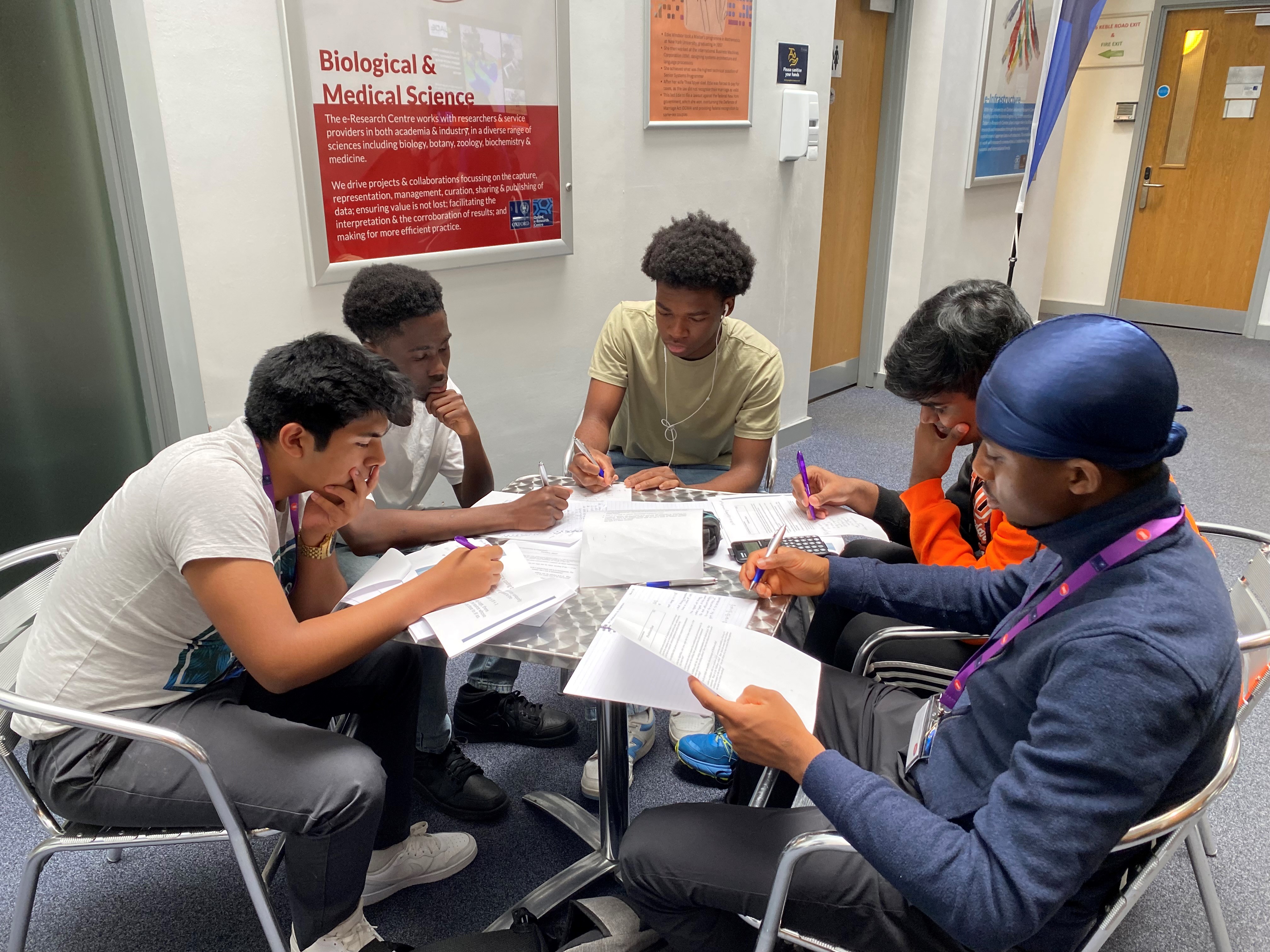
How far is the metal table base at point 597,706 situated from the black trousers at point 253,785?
30 centimetres

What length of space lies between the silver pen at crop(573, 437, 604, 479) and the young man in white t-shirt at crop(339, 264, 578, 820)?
0.47 ft

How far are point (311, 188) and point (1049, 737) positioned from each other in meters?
2.18

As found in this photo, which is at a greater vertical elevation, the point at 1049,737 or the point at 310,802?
the point at 1049,737

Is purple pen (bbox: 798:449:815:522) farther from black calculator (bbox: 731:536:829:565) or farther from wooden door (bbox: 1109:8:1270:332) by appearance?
wooden door (bbox: 1109:8:1270:332)

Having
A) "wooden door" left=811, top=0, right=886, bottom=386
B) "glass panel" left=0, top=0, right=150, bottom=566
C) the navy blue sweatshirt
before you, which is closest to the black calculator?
the navy blue sweatshirt

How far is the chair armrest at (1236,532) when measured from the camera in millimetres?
1611

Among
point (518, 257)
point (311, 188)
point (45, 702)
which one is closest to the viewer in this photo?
point (45, 702)

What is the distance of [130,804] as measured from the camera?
50.3 inches

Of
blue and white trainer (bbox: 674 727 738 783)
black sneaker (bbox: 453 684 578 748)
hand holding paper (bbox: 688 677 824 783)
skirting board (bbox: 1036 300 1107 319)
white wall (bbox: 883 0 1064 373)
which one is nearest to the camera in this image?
hand holding paper (bbox: 688 677 824 783)

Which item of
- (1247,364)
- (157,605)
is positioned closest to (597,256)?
(157,605)

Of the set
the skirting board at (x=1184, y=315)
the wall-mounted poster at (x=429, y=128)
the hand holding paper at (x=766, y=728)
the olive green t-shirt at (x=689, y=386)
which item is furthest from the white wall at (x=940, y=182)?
the hand holding paper at (x=766, y=728)

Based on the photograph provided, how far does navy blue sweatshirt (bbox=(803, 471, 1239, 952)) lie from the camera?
85 cm

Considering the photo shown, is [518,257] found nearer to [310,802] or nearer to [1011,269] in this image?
[1011,269]

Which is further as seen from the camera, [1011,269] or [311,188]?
[1011,269]
